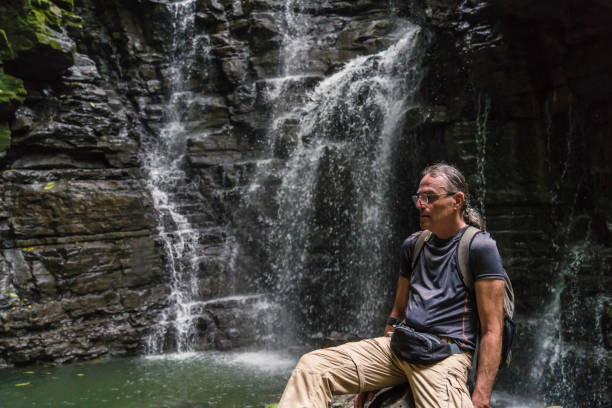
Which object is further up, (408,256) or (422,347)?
(408,256)

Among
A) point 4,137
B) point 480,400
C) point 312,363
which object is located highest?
point 4,137

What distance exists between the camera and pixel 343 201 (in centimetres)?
974

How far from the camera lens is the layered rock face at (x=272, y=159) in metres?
7.02

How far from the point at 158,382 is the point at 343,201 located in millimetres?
4841

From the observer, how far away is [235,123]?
11508 millimetres

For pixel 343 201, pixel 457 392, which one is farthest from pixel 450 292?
pixel 343 201

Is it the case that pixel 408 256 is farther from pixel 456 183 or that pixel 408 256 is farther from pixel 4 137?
pixel 4 137

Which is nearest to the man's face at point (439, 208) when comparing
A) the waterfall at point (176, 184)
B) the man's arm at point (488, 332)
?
the man's arm at point (488, 332)

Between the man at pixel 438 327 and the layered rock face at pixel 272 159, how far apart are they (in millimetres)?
5067

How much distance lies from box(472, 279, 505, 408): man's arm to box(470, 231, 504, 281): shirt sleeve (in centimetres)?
3

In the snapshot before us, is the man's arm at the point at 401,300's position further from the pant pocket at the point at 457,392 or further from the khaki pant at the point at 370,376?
the pant pocket at the point at 457,392

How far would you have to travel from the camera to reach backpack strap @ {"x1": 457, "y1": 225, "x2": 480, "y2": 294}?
2.52 meters

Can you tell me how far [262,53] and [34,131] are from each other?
18.9 ft

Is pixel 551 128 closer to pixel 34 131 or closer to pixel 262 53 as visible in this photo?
pixel 262 53
